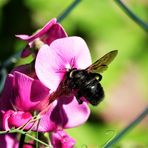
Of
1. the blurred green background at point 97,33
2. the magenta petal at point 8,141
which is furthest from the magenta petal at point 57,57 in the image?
the blurred green background at point 97,33

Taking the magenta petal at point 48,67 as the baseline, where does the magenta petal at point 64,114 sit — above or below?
below

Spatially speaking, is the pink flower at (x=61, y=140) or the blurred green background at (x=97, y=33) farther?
the blurred green background at (x=97, y=33)

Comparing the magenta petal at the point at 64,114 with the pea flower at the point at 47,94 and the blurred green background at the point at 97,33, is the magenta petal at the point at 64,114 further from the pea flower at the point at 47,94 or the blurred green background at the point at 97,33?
the blurred green background at the point at 97,33

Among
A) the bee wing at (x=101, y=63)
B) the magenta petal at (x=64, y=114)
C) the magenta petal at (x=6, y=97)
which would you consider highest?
the bee wing at (x=101, y=63)

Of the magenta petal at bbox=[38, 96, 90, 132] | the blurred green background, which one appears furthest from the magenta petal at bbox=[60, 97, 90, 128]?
the blurred green background

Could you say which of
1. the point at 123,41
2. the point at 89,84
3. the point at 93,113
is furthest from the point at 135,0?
the point at 89,84

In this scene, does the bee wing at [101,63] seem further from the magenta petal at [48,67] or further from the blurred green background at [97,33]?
the blurred green background at [97,33]
